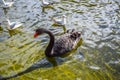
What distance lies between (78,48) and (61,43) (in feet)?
2.17

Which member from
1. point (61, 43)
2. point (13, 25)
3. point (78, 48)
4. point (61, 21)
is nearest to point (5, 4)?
point (13, 25)

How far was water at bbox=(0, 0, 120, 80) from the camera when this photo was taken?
26.7ft

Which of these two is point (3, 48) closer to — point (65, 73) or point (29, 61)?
point (29, 61)

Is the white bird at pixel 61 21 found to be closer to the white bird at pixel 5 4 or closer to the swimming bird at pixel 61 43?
the swimming bird at pixel 61 43

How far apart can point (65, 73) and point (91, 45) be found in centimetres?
181

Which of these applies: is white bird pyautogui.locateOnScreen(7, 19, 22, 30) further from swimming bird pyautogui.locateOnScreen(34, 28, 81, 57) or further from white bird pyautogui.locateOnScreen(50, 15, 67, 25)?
swimming bird pyautogui.locateOnScreen(34, 28, 81, 57)

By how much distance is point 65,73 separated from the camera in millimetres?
8133

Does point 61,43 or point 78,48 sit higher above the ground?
point 61,43

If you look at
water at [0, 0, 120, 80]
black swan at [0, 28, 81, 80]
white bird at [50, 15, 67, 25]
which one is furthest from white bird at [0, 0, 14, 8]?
black swan at [0, 28, 81, 80]

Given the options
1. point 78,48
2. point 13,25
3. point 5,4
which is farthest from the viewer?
point 5,4

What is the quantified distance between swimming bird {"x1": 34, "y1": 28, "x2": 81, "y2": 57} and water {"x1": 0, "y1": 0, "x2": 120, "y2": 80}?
280 mm

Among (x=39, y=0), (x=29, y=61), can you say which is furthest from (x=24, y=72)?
(x=39, y=0)

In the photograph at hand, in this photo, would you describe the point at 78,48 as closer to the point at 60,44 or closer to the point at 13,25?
the point at 60,44

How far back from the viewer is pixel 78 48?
955 cm
